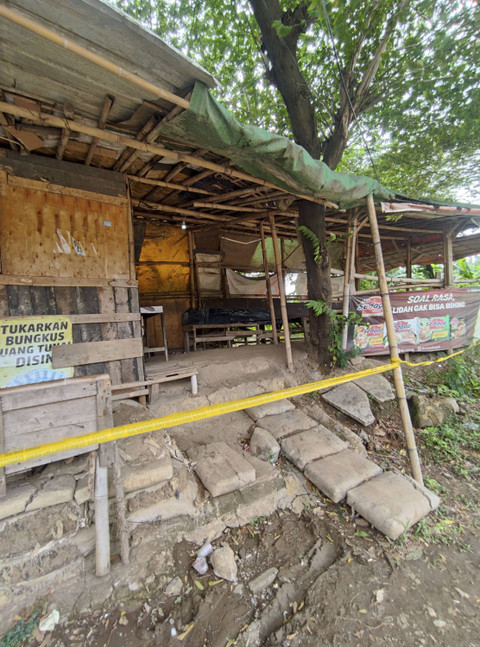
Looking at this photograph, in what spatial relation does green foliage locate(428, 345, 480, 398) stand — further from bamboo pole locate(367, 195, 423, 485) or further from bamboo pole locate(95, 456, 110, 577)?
bamboo pole locate(95, 456, 110, 577)

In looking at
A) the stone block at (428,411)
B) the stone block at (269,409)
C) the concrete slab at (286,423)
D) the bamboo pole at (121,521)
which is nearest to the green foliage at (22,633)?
the bamboo pole at (121,521)

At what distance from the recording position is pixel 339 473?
9.51ft

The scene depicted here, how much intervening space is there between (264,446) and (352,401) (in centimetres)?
179

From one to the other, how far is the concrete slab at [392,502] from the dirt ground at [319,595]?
10cm

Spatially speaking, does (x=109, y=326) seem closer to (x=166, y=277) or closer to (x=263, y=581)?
(x=263, y=581)

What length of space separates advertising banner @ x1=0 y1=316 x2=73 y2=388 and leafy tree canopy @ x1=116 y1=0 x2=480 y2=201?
15.8 ft

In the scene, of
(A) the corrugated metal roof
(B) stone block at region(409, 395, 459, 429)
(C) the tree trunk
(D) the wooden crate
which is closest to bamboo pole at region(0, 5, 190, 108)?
(A) the corrugated metal roof

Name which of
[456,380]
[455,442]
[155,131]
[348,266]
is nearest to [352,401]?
[455,442]

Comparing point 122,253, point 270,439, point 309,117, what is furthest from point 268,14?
point 270,439

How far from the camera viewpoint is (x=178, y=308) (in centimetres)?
772

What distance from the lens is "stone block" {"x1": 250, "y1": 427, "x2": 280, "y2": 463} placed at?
10.4ft

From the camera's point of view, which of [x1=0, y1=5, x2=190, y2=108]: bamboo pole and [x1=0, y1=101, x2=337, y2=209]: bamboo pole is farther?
[x1=0, y1=101, x2=337, y2=209]: bamboo pole

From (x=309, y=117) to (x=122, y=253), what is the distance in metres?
3.98

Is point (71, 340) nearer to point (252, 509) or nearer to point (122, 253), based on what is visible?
point (122, 253)
